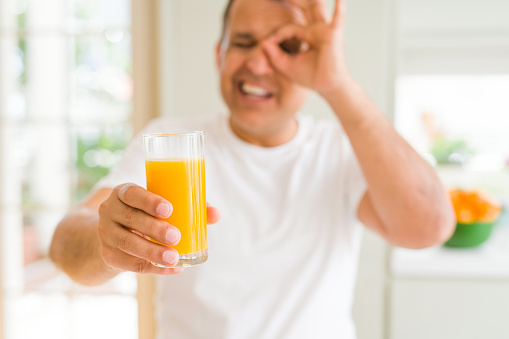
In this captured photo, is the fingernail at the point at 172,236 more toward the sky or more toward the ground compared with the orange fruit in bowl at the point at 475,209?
more toward the sky

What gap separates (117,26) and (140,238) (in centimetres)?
207

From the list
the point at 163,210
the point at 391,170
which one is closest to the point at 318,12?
the point at 391,170

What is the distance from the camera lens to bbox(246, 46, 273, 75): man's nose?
150 cm

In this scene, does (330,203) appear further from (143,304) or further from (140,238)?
(143,304)

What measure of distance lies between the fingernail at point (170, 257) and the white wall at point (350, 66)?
150 cm

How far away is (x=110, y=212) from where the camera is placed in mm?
897

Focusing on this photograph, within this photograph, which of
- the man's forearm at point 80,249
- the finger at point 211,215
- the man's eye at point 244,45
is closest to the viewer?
the finger at point 211,215

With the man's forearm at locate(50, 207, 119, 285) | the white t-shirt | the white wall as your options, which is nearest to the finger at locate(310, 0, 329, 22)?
the white t-shirt

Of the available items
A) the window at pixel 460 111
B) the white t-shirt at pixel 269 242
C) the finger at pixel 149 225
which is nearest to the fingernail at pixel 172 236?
the finger at pixel 149 225

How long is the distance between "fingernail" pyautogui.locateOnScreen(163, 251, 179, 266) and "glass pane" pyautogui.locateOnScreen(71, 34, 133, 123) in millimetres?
2004

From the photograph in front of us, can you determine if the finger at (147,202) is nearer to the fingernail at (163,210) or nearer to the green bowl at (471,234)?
the fingernail at (163,210)

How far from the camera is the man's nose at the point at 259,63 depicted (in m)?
1.50

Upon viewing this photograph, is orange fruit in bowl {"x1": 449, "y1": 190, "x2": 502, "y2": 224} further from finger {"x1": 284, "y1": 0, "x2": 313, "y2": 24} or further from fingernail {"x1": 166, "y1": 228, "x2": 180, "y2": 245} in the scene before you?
fingernail {"x1": 166, "y1": 228, "x2": 180, "y2": 245}

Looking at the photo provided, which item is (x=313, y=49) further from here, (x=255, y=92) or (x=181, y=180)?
(x=181, y=180)
